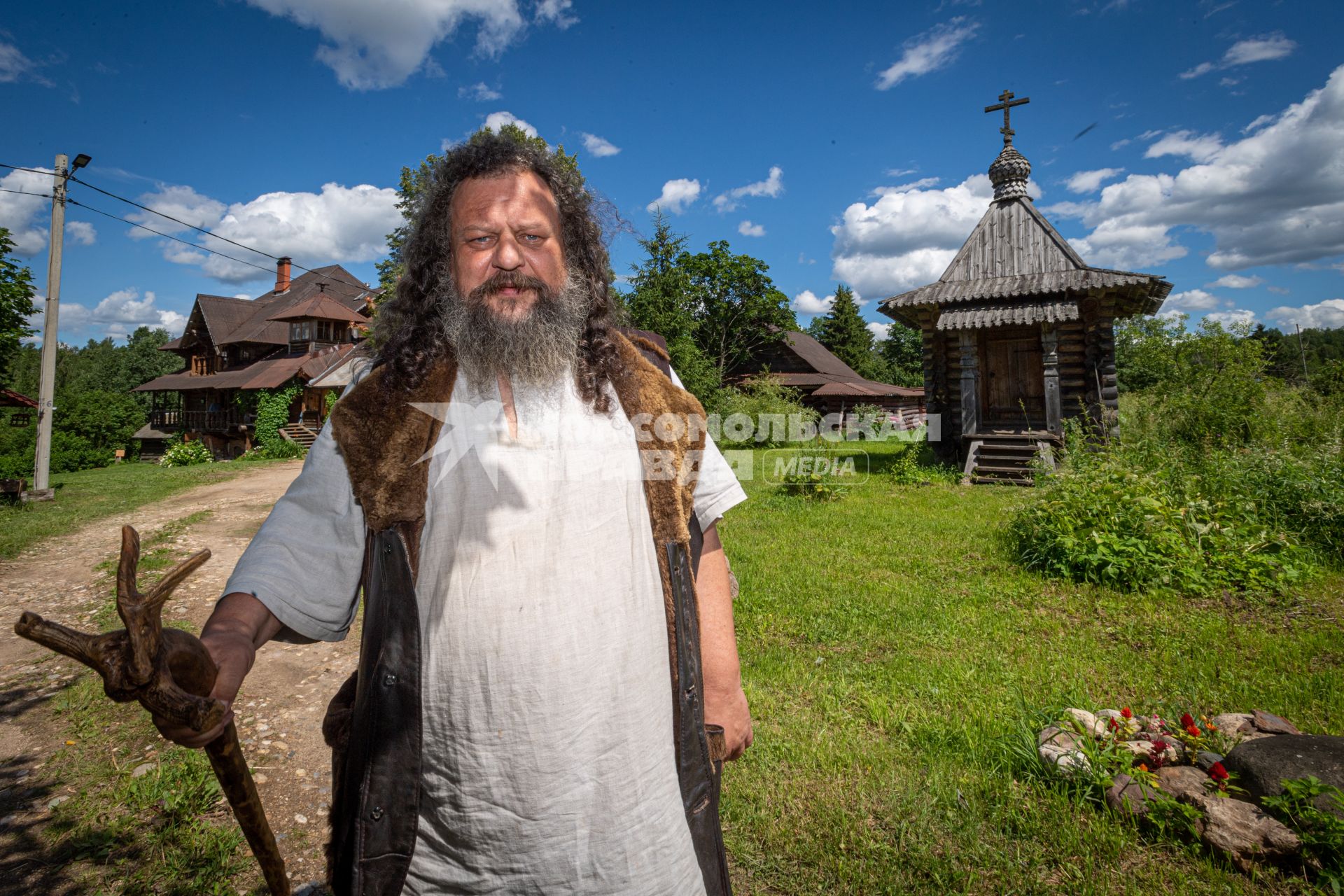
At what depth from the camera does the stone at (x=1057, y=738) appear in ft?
11.0

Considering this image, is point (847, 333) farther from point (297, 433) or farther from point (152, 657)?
point (152, 657)

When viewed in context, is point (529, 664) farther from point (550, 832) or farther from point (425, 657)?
point (550, 832)

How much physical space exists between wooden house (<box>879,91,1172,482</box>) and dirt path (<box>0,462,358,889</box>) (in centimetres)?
1115

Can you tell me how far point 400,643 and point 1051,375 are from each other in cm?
1328

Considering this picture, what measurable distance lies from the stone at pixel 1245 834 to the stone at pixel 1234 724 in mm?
767

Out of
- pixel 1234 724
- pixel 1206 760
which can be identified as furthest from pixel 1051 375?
pixel 1206 760

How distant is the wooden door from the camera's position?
1335cm

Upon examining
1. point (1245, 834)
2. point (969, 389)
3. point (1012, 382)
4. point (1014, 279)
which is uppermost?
point (1014, 279)

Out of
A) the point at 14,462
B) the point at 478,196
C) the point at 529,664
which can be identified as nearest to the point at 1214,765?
the point at 529,664

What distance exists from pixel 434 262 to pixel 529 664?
1285 millimetres

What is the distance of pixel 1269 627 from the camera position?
4.97 meters

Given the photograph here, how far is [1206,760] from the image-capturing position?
124 inches

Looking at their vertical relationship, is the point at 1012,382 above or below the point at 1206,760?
above

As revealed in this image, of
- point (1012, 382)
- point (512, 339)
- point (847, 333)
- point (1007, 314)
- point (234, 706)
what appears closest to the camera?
point (512, 339)
